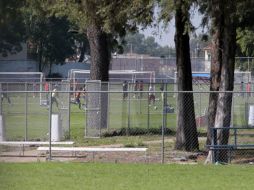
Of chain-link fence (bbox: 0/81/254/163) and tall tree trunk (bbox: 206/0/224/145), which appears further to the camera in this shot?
tall tree trunk (bbox: 206/0/224/145)

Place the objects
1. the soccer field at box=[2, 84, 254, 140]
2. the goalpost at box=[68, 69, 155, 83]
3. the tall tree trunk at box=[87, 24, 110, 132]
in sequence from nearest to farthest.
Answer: the soccer field at box=[2, 84, 254, 140]
the tall tree trunk at box=[87, 24, 110, 132]
the goalpost at box=[68, 69, 155, 83]

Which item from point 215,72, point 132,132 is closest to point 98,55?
point 132,132

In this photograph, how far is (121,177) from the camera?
14.3 metres

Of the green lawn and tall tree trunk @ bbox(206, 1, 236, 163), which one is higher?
tall tree trunk @ bbox(206, 1, 236, 163)

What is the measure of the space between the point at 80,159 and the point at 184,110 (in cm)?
410

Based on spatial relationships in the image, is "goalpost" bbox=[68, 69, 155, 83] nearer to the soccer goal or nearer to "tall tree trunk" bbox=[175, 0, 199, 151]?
the soccer goal

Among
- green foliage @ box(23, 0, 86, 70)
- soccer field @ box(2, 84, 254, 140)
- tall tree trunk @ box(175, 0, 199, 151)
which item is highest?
green foliage @ box(23, 0, 86, 70)

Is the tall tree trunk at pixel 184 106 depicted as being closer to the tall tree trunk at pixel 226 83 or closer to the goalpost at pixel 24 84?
the tall tree trunk at pixel 226 83

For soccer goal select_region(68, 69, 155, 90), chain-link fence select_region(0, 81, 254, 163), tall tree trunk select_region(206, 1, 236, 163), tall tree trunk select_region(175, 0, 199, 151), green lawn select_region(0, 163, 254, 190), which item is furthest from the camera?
soccer goal select_region(68, 69, 155, 90)

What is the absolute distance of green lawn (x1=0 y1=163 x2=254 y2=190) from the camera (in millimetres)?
12914

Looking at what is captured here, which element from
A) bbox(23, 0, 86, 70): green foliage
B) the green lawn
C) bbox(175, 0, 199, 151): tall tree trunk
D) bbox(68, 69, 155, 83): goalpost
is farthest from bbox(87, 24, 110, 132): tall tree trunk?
bbox(23, 0, 86, 70): green foliage

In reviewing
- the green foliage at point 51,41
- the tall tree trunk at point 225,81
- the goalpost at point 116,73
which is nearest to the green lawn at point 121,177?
the tall tree trunk at point 225,81

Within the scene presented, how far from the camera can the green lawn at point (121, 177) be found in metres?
12.9

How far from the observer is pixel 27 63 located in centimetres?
7088
